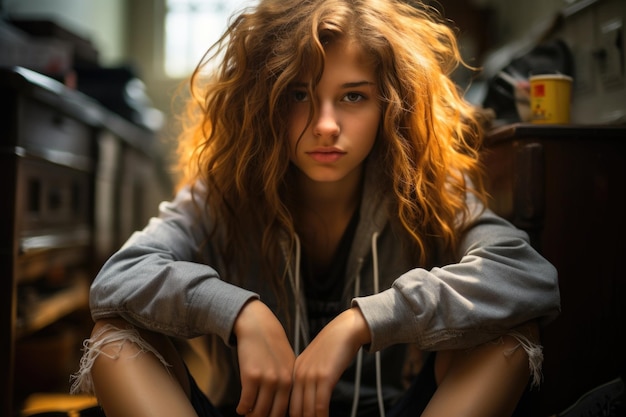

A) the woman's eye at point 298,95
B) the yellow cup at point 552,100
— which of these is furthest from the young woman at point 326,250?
the yellow cup at point 552,100

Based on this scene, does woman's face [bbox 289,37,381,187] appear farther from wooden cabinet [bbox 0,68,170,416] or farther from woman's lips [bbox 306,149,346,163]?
wooden cabinet [bbox 0,68,170,416]

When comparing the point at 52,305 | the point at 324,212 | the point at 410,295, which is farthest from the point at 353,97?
the point at 52,305

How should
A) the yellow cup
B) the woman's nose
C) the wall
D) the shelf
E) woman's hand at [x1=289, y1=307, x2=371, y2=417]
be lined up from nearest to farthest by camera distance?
woman's hand at [x1=289, y1=307, x2=371, y2=417] → the woman's nose → the yellow cup → the shelf → the wall

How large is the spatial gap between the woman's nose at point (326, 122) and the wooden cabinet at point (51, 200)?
2.04 ft

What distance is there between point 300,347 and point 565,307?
0.48m

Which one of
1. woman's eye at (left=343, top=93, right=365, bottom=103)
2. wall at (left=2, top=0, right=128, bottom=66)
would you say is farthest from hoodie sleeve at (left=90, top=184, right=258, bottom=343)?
wall at (left=2, top=0, right=128, bottom=66)

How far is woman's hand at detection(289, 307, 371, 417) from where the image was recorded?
0.74m

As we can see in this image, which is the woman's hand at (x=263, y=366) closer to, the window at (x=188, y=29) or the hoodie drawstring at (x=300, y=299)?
the hoodie drawstring at (x=300, y=299)

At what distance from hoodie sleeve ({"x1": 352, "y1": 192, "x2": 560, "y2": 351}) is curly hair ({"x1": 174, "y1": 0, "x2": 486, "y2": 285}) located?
0.52 ft

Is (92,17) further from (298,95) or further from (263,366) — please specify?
(263,366)

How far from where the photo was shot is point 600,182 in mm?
1017

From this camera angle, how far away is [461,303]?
0.79 m

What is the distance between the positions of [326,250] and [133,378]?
1.53 ft

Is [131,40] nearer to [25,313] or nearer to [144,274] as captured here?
[25,313]
